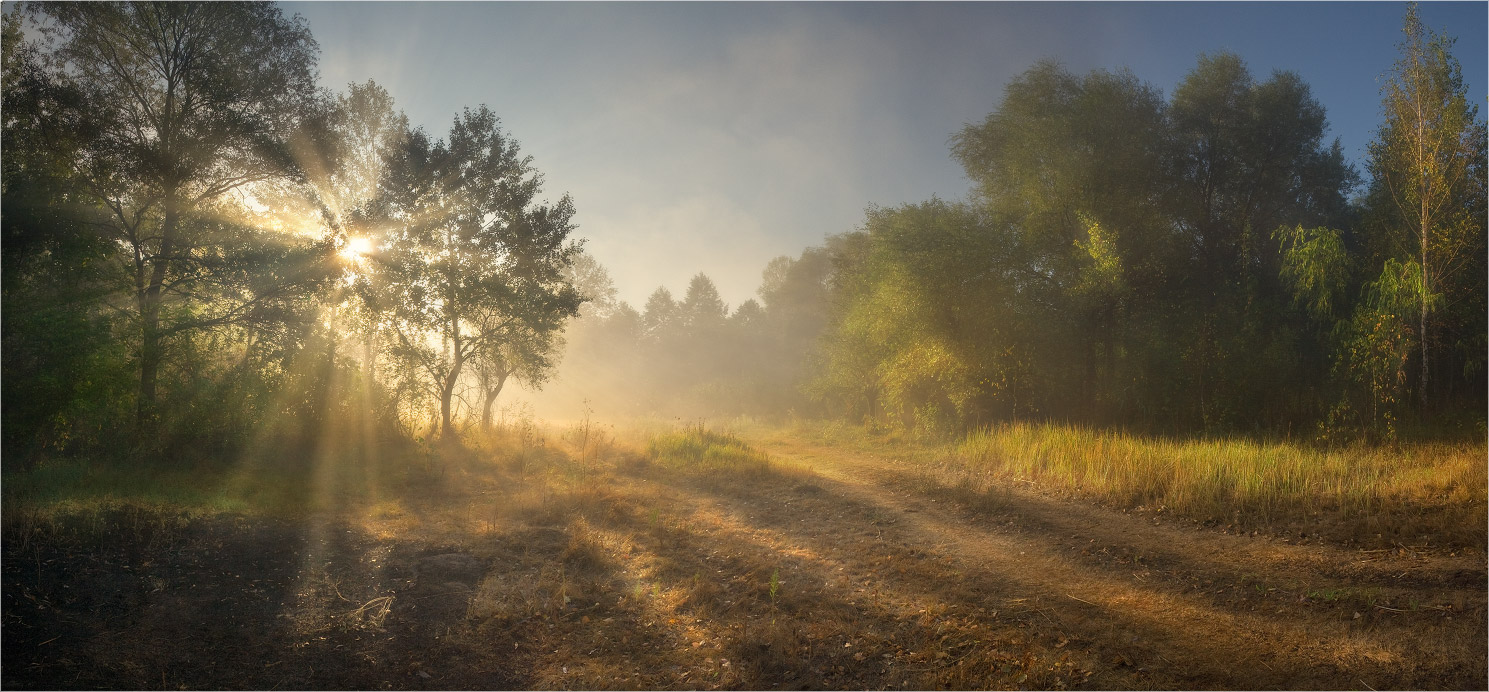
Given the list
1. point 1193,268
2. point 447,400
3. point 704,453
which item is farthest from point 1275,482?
point 447,400

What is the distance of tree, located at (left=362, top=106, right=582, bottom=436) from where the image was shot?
1664 cm

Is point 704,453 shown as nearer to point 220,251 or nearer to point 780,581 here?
point 780,581

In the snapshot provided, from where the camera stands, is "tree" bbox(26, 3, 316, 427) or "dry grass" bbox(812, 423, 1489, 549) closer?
"dry grass" bbox(812, 423, 1489, 549)

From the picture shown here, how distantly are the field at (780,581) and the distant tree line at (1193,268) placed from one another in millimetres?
4966

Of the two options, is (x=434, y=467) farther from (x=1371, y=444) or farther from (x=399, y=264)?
(x=1371, y=444)

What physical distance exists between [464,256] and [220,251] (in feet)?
18.4

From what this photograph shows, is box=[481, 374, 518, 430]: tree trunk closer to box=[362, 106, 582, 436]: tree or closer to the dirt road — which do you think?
box=[362, 106, 582, 436]: tree

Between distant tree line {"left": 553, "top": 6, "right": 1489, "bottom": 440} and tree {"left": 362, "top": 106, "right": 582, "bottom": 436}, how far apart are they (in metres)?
10.3

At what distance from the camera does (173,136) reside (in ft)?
40.3

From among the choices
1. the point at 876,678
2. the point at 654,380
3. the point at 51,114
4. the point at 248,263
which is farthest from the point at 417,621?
the point at 654,380

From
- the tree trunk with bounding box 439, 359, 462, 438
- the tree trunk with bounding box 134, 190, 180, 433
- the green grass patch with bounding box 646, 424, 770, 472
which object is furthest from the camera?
the tree trunk with bounding box 439, 359, 462, 438

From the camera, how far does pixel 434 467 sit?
13.6m

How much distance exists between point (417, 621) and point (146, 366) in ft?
28.8

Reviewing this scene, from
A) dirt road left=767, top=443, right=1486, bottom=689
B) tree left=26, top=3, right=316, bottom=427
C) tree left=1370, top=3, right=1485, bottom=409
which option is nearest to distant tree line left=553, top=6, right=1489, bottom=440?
tree left=1370, top=3, right=1485, bottom=409
